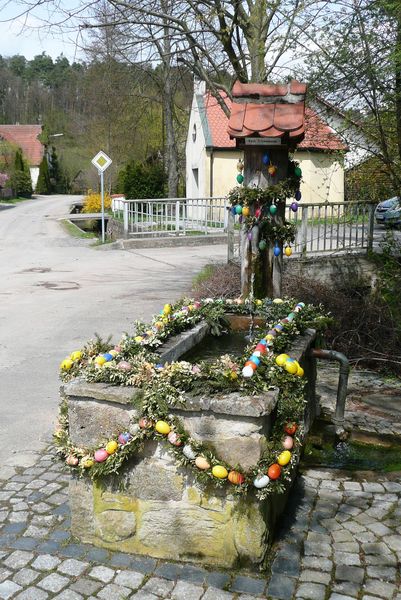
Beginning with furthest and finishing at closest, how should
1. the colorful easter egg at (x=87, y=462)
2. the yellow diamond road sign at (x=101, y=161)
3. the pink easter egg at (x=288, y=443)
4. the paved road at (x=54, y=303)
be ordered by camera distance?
the yellow diamond road sign at (x=101, y=161), the paved road at (x=54, y=303), the colorful easter egg at (x=87, y=462), the pink easter egg at (x=288, y=443)

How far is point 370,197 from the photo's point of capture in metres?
11.0

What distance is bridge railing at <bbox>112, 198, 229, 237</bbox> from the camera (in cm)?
1986

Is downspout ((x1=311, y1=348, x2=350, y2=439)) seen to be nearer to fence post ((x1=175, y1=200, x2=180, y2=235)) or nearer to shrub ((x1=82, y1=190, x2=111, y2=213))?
fence post ((x1=175, y1=200, x2=180, y2=235))

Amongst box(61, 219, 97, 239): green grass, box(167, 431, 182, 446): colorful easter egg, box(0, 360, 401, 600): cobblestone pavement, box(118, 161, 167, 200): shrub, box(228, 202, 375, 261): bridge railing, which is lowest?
box(0, 360, 401, 600): cobblestone pavement

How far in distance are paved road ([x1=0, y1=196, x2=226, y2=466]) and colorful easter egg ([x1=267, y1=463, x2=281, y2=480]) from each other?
7.63ft

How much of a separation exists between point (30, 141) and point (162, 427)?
7498cm

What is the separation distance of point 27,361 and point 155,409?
181 inches

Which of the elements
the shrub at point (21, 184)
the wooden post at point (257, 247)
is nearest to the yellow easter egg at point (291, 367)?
the wooden post at point (257, 247)

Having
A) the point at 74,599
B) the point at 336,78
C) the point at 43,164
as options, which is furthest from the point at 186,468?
the point at 43,164

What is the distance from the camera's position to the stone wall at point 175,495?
3258 mm

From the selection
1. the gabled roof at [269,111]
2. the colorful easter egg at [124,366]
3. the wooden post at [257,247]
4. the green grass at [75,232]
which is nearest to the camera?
the colorful easter egg at [124,366]

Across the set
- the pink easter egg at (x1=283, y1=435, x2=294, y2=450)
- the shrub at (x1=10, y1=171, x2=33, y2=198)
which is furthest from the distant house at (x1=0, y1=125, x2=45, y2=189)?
the pink easter egg at (x1=283, y1=435, x2=294, y2=450)

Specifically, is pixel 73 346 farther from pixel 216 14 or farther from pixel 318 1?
pixel 216 14

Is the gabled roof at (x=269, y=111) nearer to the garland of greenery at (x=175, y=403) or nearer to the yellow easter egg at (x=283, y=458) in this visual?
the garland of greenery at (x=175, y=403)
